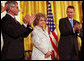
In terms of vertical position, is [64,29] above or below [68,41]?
above

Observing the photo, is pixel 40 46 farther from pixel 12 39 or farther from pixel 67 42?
pixel 67 42

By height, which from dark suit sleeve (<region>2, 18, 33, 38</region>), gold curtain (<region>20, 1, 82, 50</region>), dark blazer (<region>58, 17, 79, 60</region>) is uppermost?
gold curtain (<region>20, 1, 82, 50</region>)

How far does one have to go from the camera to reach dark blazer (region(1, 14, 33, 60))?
2340 mm

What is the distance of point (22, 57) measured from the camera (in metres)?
2.44

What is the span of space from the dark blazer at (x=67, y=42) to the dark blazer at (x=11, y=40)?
1492mm

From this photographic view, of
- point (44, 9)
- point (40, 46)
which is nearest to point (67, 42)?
point (40, 46)

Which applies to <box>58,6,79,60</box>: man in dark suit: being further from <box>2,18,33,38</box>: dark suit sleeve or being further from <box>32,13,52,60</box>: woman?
<box>2,18,33,38</box>: dark suit sleeve

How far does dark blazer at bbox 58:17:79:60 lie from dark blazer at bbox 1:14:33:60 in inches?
58.8

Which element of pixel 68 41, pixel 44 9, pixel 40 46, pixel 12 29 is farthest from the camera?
pixel 44 9

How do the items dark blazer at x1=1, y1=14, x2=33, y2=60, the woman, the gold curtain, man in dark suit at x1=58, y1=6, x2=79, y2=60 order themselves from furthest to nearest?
the gold curtain, man in dark suit at x1=58, y1=6, x2=79, y2=60, the woman, dark blazer at x1=1, y1=14, x2=33, y2=60

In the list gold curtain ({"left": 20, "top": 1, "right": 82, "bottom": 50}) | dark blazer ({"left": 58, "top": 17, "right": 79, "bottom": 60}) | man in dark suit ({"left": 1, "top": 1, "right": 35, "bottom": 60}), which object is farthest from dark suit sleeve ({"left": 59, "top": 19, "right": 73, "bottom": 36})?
man in dark suit ({"left": 1, "top": 1, "right": 35, "bottom": 60})

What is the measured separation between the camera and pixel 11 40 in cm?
236

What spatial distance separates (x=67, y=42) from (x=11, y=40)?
1.64 meters

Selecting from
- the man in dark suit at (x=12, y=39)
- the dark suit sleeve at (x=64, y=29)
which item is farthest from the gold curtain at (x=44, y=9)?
the man in dark suit at (x=12, y=39)
